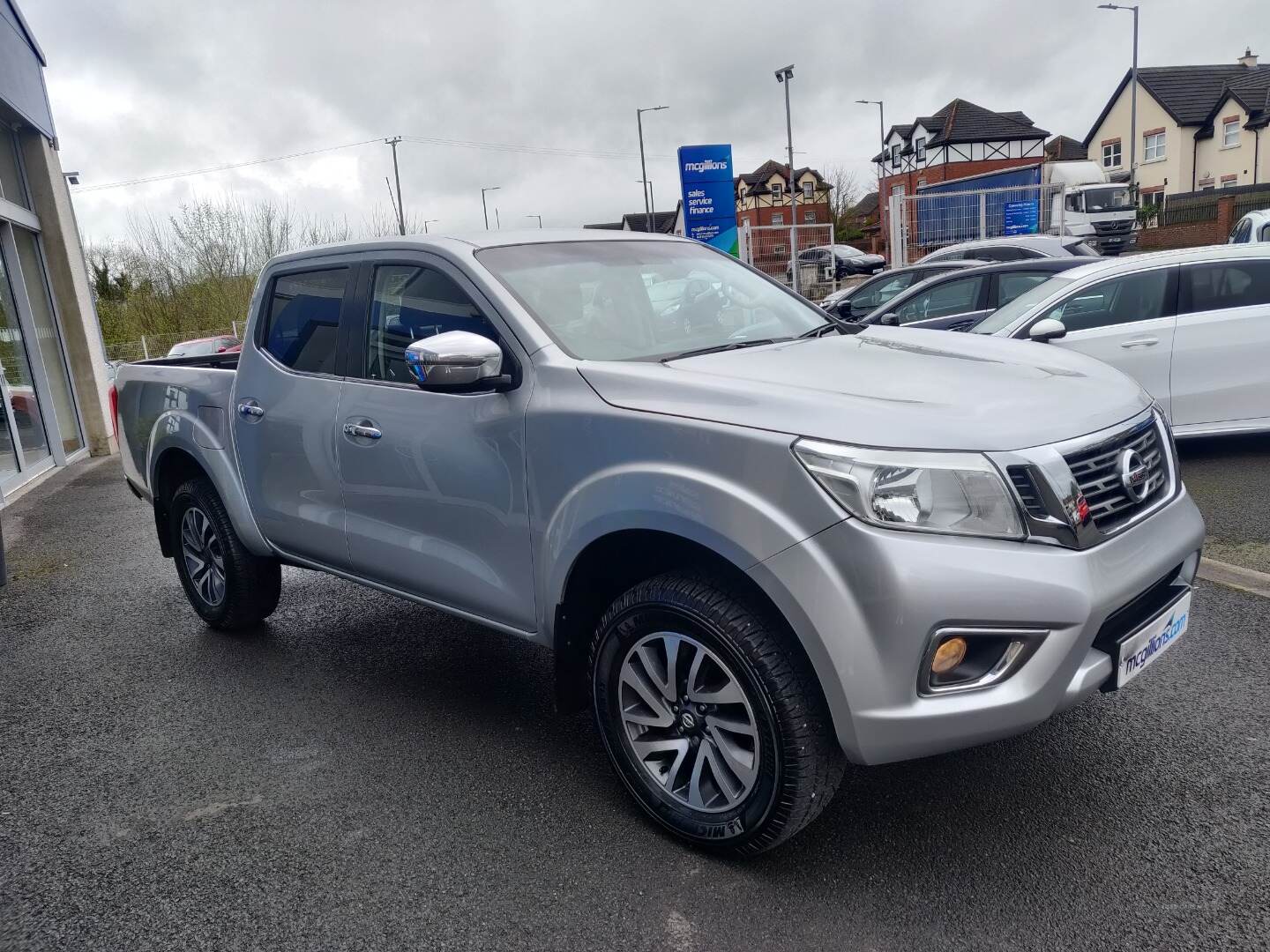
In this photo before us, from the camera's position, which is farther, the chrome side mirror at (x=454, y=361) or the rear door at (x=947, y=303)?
the rear door at (x=947, y=303)

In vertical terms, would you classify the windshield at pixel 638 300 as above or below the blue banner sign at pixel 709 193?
below

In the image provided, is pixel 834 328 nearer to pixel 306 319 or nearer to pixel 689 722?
pixel 689 722

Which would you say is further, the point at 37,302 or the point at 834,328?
the point at 37,302

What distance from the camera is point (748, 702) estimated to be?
8.60 ft

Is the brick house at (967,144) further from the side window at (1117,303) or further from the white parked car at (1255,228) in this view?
the side window at (1117,303)

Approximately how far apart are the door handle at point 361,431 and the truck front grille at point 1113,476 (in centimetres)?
238

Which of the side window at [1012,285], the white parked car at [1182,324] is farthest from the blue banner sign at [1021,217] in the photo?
the white parked car at [1182,324]

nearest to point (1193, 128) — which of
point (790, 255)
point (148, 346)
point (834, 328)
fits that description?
point (790, 255)

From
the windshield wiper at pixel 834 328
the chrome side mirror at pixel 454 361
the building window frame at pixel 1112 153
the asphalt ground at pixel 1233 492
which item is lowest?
the asphalt ground at pixel 1233 492

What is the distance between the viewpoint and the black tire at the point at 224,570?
486cm

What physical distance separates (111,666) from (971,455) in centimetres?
435

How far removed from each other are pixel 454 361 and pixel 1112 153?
59037mm

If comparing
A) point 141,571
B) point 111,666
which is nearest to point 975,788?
point 111,666

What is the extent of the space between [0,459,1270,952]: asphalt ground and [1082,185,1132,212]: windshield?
26340mm
